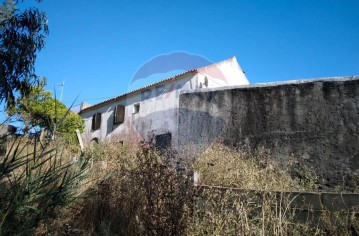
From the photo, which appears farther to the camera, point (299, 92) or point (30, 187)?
point (299, 92)

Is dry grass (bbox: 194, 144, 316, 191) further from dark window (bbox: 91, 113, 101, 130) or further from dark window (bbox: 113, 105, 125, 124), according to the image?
dark window (bbox: 91, 113, 101, 130)

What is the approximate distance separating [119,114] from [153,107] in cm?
300

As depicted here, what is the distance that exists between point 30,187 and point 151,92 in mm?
14377

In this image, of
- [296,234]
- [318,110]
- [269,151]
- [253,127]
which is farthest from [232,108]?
[296,234]

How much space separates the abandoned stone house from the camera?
46.2 feet

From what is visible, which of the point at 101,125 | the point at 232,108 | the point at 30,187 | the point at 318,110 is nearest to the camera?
the point at 30,187

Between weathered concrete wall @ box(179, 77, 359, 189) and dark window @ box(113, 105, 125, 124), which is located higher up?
dark window @ box(113, 105, 125, 124)

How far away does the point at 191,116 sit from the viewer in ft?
27.8

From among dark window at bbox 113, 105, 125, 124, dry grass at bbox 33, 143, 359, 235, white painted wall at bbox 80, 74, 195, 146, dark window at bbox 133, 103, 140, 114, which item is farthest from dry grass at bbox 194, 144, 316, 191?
dark window at bbox 113, 105, 125, 124

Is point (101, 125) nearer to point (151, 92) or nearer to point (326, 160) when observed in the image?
point (151, 92)

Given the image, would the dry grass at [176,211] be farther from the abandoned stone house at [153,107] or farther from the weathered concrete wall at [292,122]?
the abandoned stone house at [153,107]

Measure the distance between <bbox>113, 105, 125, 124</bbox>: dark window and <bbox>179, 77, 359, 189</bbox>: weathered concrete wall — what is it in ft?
30.8

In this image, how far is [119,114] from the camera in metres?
17.3

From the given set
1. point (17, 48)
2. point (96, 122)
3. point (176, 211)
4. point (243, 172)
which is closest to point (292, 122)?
point (243, 172)
